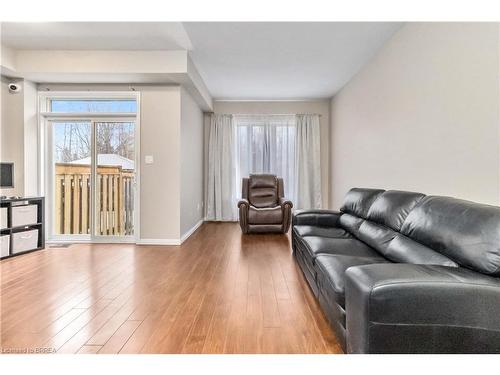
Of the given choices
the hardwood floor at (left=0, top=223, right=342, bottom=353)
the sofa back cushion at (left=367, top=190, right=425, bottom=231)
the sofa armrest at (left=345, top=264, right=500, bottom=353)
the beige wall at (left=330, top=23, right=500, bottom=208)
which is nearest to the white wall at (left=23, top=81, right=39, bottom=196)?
the hardwood floor at (left=0, top=223, right=342, bottom=353)

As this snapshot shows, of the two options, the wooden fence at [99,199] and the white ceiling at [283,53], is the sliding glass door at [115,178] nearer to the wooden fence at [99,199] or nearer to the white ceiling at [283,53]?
the wooden fence at [99,199]

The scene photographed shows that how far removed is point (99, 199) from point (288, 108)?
412 cm

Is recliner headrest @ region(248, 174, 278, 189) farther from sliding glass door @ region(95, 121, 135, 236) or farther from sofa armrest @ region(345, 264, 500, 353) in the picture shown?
sofa armrest @ region(345, 264, 500, 353)

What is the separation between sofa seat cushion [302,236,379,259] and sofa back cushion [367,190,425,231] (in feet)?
0.86

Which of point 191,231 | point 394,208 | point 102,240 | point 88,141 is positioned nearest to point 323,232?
point 394,208

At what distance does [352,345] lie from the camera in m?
1.28

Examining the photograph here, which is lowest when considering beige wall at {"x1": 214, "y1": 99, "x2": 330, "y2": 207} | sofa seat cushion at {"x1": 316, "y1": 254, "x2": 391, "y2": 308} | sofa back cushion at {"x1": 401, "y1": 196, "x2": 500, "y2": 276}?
sofa seat cushion at {"x1": 316, "y1": 254, "x2": 391, "y2": 308}

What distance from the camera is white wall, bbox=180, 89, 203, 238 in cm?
438

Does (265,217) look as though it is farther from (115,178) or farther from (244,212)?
(115,178)

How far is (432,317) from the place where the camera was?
1.12 m

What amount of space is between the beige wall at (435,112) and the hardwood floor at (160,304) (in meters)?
1.51

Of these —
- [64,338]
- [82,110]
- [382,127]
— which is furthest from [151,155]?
[382,127]

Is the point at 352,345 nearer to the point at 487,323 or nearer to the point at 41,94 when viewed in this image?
the point at 487,323
